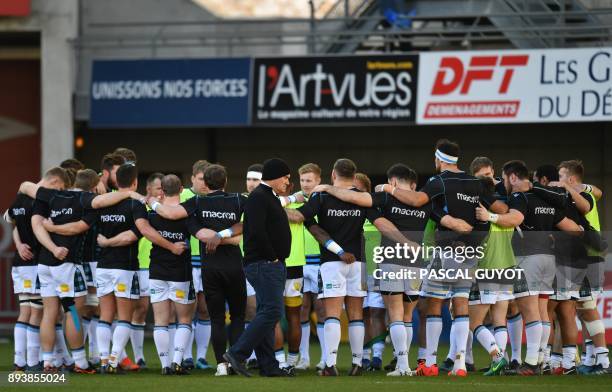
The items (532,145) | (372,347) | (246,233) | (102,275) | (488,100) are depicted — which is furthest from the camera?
(532,145)

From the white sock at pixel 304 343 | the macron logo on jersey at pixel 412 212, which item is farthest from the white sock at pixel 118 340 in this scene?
the macron logo on jersey at pixel 412 212

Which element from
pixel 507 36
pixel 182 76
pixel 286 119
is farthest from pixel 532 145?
pixel 182 76

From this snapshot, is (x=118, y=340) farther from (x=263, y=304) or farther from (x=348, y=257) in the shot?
(x=348, y=257)

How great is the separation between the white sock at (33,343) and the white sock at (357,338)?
363 centimetres

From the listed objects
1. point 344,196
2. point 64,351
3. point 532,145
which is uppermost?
point 532,145

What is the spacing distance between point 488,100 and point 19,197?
1009cm

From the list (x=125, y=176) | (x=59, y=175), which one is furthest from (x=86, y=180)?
(x=125, y=176)

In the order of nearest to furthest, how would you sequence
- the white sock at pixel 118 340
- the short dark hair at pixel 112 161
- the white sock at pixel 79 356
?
the white sock at pixel 118 340 → the white sock at pixel 79 356 → the short dark hair at pixel 112 161

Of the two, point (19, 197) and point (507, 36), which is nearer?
point (19, 197)

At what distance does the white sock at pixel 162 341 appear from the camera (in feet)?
44.1

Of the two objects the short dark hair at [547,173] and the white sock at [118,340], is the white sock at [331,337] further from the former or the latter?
the short dark hair at [547,173]

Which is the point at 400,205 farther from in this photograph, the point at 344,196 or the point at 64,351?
the point at 64,351

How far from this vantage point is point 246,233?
12.6m

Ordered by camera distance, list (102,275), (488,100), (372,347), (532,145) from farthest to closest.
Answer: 1. (532,145)
2. (488,100)
3. (372,347)
4. (102,275)
